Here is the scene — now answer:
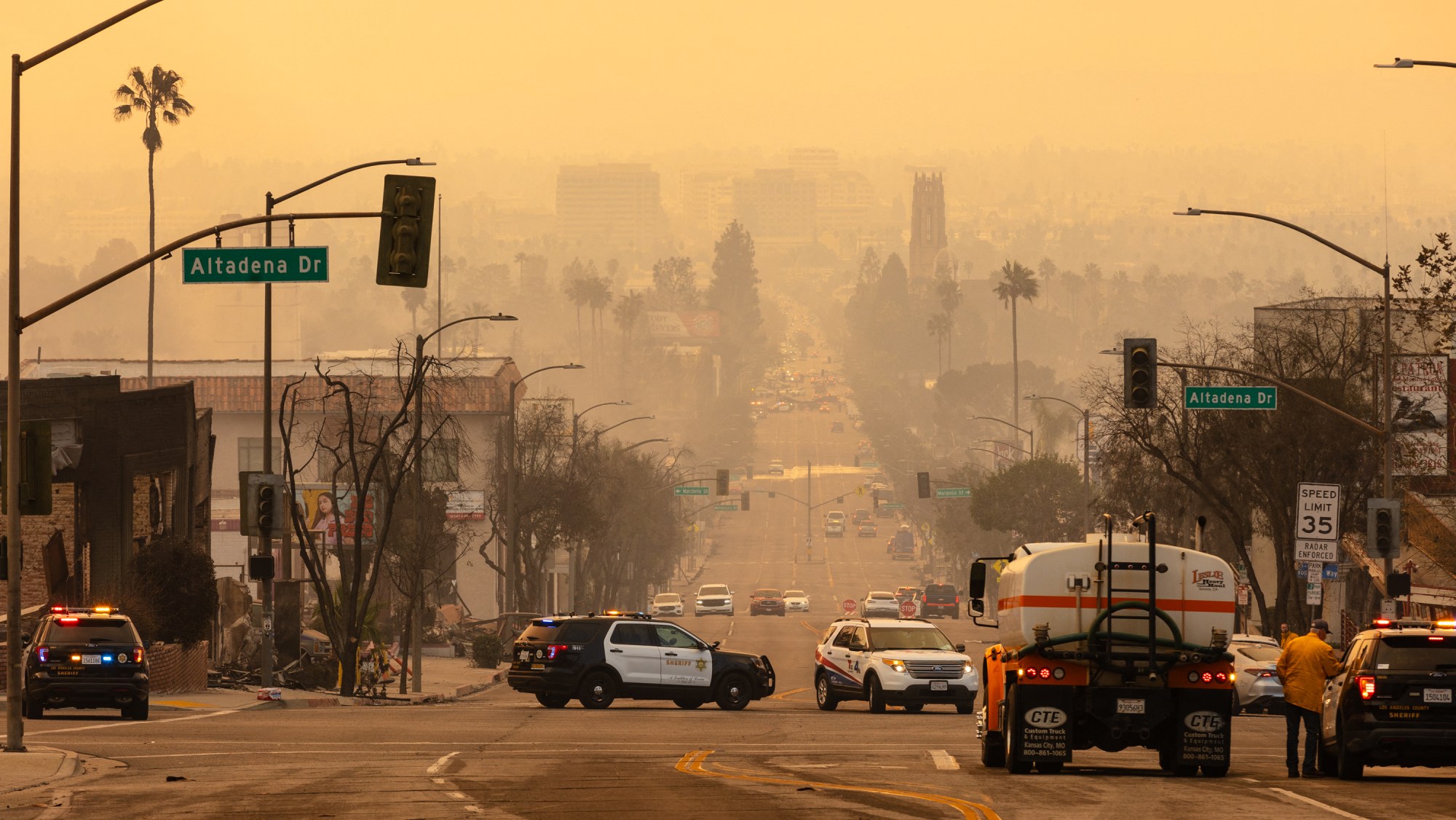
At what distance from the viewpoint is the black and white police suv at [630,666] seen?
35688 mm

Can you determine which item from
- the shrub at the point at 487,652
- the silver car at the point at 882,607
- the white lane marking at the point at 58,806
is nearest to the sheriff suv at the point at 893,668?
the white lane marking at the point at 58,806

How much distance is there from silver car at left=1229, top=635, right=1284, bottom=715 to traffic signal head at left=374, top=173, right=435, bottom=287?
2084 cm

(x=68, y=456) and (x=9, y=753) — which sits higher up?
(x=68, y=456)

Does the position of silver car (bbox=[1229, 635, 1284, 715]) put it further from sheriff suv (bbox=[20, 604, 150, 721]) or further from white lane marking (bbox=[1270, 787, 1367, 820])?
sheriff suv (bbox=[20, 604, 150, 721])

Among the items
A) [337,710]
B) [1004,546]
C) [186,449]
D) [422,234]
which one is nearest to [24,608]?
[186,449]

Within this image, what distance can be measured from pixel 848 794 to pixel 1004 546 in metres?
114

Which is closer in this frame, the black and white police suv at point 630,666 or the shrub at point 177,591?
the black and white police suv at point 630,666

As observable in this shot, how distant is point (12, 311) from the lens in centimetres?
2359

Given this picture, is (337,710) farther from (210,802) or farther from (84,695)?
(210,802)

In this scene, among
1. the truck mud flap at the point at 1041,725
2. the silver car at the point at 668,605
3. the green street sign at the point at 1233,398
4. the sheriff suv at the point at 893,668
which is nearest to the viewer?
the truck mud flap at the point at 1041,725

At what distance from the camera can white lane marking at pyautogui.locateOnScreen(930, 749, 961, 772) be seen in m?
22.3

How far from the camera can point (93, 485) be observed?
47594mm

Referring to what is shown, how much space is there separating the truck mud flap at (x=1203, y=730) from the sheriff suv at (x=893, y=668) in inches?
557

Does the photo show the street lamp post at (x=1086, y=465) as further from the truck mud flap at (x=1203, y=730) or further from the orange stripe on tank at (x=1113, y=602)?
the orange stripe on tank at (x=1113, y=602)
